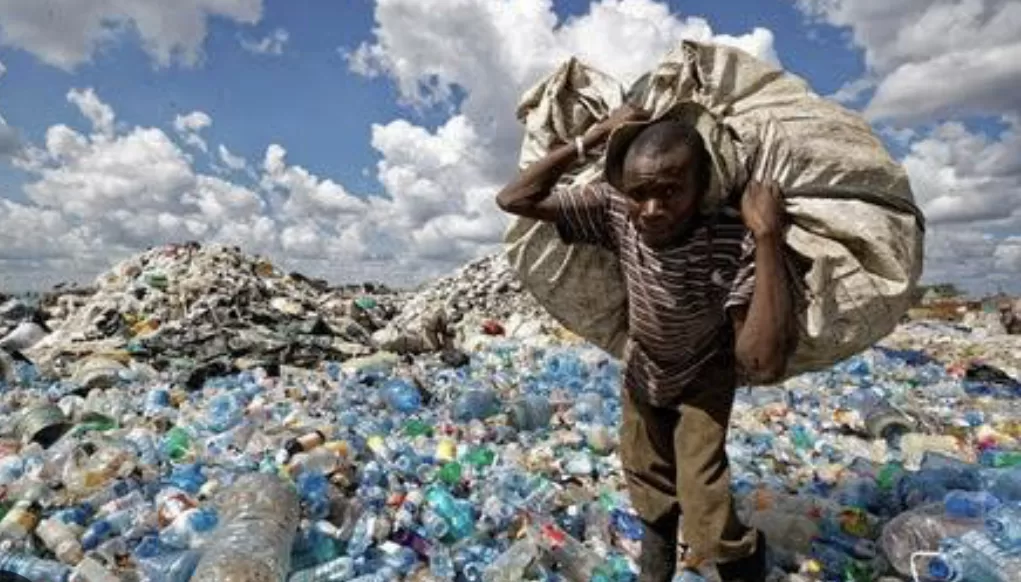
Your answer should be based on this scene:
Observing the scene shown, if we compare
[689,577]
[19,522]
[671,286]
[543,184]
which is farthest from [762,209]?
[19,522]

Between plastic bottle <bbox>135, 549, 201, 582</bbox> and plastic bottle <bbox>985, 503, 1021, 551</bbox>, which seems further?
plastic bottle <bbox>985, 503, 1021, 551</bbox>

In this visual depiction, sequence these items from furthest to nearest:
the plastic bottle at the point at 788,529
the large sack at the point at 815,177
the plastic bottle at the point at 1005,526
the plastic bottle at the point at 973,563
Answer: the plastic bottle at the point at 788,529
the plastic bottle at the point at 1005,526
the plastic bottle at the point at 973,563
the large sack at the point at 815,177

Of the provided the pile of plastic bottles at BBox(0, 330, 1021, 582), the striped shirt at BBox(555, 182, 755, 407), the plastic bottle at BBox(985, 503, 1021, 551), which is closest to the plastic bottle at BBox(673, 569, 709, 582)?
the pile of plastic bottles at BBox(0, 330, 1021, 582)

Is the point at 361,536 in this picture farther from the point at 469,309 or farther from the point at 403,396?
the point at 469,309

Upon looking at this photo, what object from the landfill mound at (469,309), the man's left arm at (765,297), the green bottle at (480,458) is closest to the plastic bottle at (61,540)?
the green bottle at (480,458)

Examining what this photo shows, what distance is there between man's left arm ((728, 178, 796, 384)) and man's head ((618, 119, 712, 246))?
0.52ft

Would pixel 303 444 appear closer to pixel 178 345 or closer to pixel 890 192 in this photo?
pixel 890 192

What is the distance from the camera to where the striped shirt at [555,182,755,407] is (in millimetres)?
2525

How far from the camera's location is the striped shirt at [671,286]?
253 cm

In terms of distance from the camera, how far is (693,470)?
8.88 feet

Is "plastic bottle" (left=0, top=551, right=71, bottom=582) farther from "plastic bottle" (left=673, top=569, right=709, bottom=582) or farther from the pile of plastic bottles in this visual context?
"plastic bottle" (left=673, top=569, right=709, bottom=582)

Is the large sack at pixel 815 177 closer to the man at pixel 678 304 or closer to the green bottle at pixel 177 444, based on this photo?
the man at pixel 678 304

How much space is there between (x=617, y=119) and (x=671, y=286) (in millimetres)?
555

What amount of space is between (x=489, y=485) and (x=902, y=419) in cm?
360
